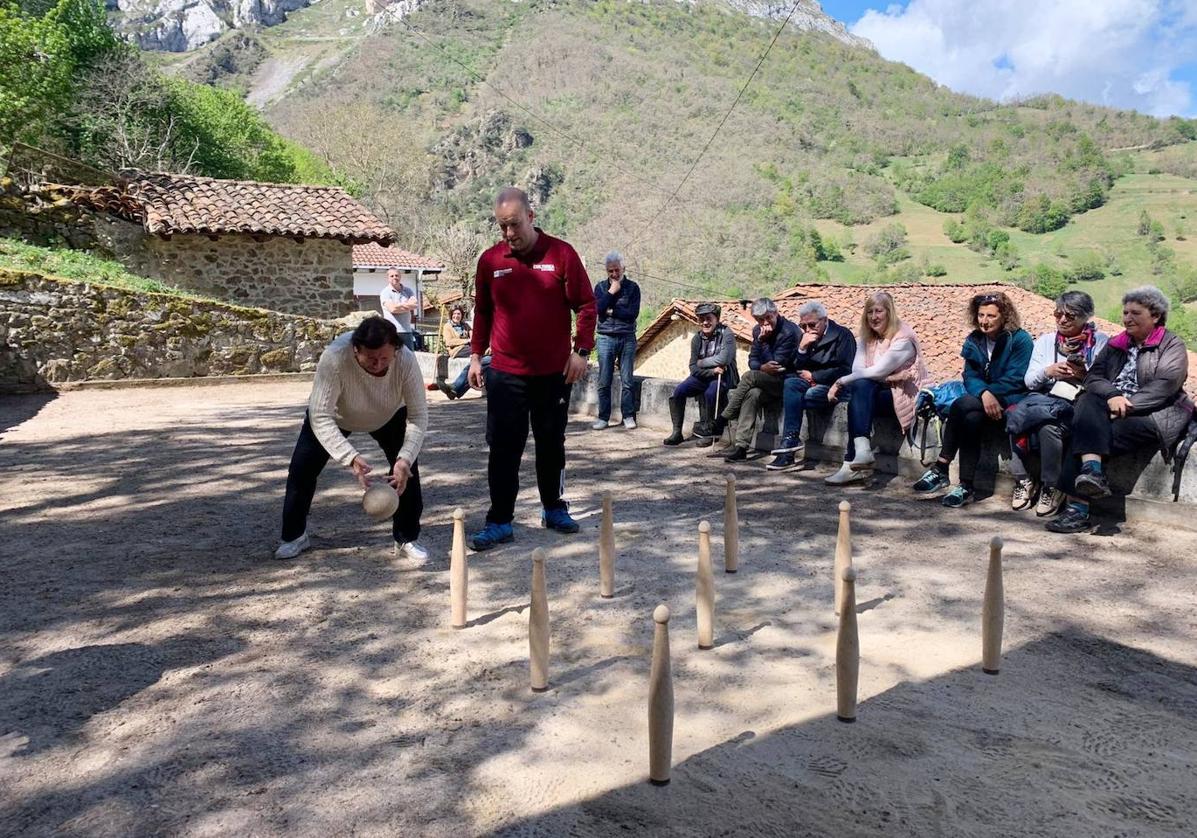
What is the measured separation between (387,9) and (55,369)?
393 ft

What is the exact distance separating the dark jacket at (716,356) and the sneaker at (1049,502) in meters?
3.80

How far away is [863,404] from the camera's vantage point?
328 inches

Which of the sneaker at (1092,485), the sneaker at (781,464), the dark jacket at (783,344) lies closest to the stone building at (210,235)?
the dark jacket at (783,344)

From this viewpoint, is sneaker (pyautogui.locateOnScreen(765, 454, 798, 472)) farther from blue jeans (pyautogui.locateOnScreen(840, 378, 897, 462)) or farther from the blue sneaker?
the blue sneaker

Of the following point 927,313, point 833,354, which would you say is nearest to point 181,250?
point 833,354

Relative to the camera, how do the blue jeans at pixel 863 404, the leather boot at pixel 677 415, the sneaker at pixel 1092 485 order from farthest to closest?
the leather boot at pixel 677 415
the blue jeans at pixel 863 404
the sneaker at pixel 1092 485

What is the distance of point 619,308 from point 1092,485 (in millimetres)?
5836

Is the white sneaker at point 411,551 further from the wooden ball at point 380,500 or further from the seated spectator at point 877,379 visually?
the seated spectator at point 877,379

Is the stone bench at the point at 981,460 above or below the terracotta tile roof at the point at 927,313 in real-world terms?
below

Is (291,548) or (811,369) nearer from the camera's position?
(291,548)

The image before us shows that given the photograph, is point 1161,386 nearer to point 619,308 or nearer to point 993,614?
point 993,614

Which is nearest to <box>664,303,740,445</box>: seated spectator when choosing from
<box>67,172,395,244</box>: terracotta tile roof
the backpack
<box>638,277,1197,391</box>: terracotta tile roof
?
the backpack

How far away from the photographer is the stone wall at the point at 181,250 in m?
20.7

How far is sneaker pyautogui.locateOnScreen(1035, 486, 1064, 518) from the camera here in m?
6.97
